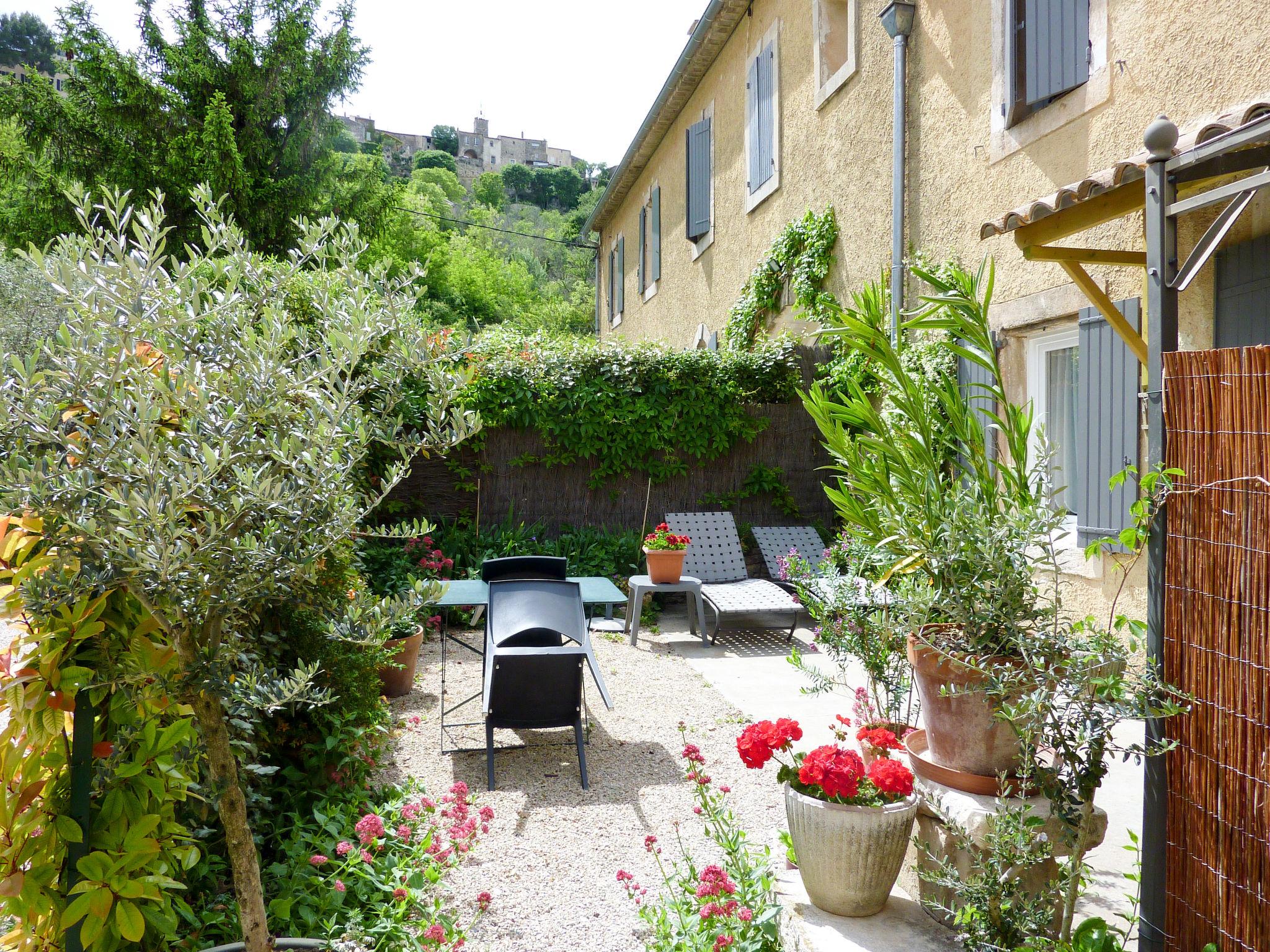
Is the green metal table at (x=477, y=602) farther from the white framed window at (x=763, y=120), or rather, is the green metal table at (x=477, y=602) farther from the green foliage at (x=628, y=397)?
the white framed window at (x=763, y=120)

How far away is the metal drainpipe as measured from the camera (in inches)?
255

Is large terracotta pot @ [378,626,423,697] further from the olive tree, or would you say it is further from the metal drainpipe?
the metal drainpipe

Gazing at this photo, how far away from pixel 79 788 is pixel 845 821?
1.93 metres

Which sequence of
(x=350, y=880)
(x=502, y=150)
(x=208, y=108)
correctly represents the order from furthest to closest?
(x=502, y=150) → (x=208, y=108) → (x=350, y=880)

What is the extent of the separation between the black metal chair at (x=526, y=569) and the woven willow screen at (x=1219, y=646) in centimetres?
324

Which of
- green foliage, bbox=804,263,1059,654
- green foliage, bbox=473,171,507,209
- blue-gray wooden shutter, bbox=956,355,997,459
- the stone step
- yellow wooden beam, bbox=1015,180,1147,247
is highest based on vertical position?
green foliage, bbox=473,171,507,209

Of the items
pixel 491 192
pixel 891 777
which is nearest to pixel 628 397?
pixel 891 777

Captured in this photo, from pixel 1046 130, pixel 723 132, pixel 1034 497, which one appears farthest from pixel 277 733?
pixel 723 132

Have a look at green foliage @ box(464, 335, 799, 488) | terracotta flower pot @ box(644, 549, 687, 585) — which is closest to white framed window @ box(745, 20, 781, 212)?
green foliage @ box(464, 335, 799, 488)

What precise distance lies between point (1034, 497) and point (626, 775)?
2.49 meters

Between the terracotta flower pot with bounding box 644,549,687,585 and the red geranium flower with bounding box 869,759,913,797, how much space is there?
4.37 m

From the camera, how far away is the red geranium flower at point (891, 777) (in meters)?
2.34

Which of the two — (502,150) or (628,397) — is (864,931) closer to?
(628,397)

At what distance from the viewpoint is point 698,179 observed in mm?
11633
